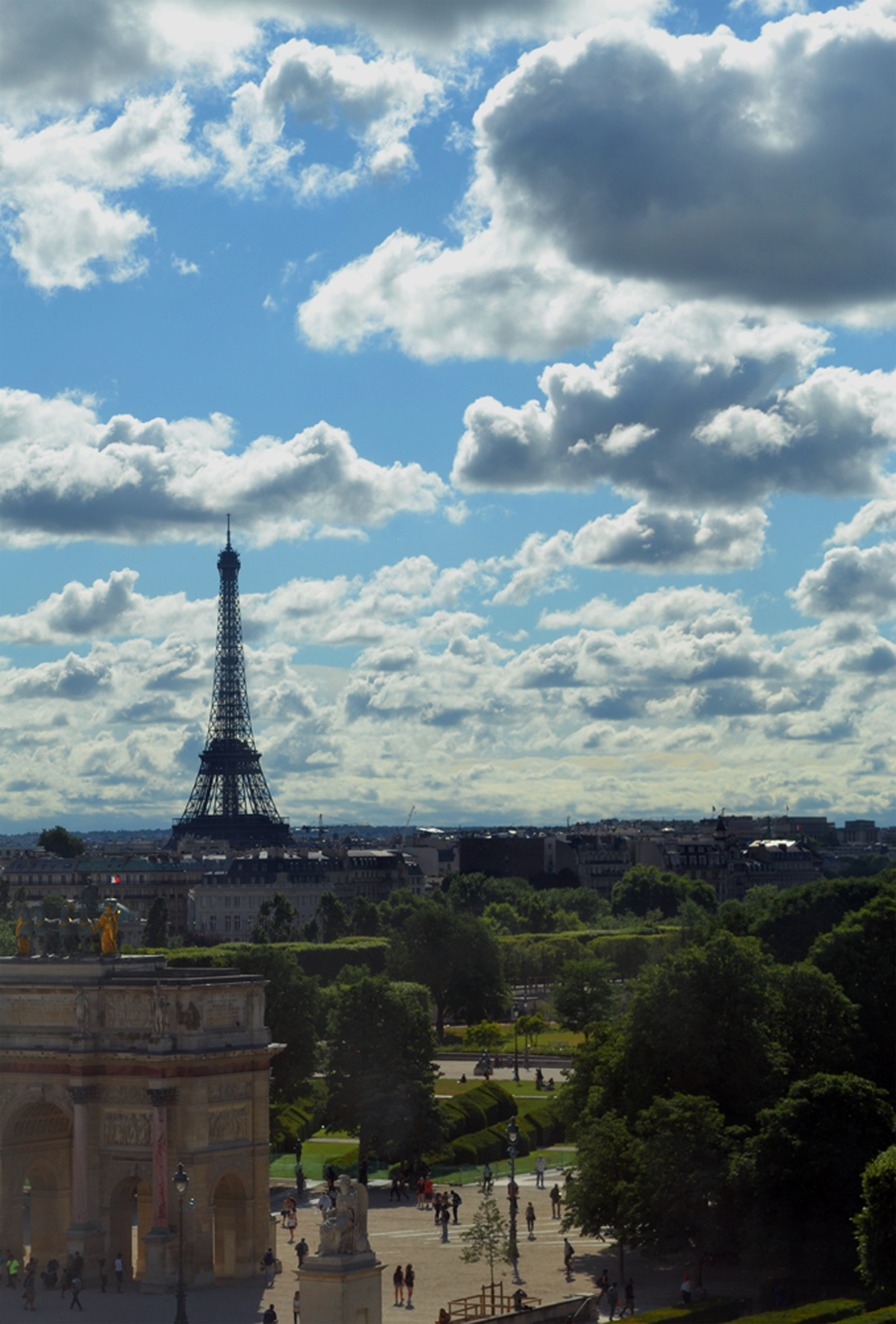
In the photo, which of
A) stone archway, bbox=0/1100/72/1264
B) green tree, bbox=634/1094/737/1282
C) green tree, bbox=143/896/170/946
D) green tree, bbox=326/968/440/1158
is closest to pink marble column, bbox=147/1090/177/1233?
stone archway, bbox=0/1100/72/1264

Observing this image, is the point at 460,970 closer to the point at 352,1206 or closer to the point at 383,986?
the point at 383,986

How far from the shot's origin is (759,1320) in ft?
160

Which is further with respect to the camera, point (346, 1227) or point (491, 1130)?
Result: point (491, 1130)

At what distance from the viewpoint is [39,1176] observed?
67.0 meters

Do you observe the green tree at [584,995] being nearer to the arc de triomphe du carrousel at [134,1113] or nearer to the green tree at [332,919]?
the arc de triomphe du carrousel at [134,1113]

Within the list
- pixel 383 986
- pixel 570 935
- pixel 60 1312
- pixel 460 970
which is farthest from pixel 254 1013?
pixel 570 935

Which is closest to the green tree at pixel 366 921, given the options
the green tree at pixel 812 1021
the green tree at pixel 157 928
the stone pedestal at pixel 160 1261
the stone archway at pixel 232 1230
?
the green tree at pixel 157 928

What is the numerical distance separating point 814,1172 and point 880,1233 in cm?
802

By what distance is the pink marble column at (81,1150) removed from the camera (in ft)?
209

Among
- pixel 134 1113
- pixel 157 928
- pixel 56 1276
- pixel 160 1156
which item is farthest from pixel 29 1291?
pixel 157 928

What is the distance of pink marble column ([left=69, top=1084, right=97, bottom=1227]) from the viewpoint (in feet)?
209

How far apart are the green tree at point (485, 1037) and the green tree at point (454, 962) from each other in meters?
9.05

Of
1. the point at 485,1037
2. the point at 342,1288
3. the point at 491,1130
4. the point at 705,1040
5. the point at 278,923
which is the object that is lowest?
the point at 491,1130

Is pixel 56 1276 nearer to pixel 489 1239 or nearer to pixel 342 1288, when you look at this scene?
pixel 489 1239
